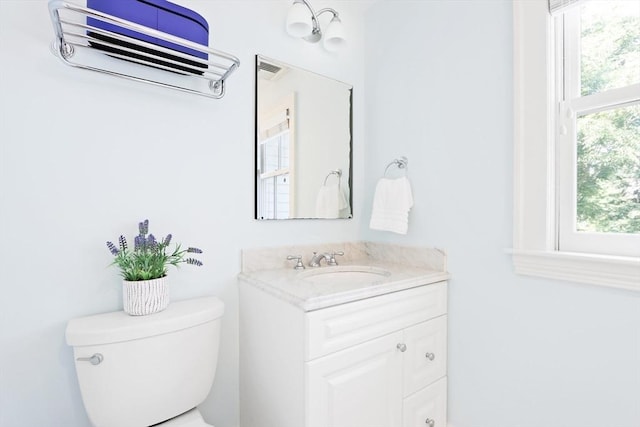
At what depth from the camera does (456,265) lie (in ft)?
4.75

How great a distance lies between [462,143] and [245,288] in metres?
1.18

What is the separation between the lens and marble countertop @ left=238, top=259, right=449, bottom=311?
1056mm

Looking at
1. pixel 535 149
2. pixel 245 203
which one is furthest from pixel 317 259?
pixel 535 149

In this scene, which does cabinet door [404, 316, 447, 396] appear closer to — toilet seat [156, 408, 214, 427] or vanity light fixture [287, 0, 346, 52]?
toilet seat [156, 408, 214, 427]

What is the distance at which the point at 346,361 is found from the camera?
1.10 metres

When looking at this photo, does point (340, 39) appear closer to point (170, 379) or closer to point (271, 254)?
point (271, 254)

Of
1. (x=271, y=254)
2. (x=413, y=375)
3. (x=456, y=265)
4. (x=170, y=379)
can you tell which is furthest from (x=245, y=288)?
(x=456, y=265)

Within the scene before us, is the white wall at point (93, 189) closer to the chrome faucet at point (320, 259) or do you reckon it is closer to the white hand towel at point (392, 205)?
the chrome faucet at point (320, 259)

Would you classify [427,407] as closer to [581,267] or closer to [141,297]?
[581,267]

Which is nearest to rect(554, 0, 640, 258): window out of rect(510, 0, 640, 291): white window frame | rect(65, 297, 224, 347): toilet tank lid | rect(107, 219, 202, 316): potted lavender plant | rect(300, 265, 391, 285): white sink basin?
rect(510, 0, 640, 291): white window frame

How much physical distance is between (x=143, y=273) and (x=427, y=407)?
1306 millimetres

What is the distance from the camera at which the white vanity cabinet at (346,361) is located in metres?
1.04

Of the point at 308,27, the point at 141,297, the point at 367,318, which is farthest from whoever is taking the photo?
the point at 308,27

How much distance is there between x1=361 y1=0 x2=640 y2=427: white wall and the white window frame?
5cm
